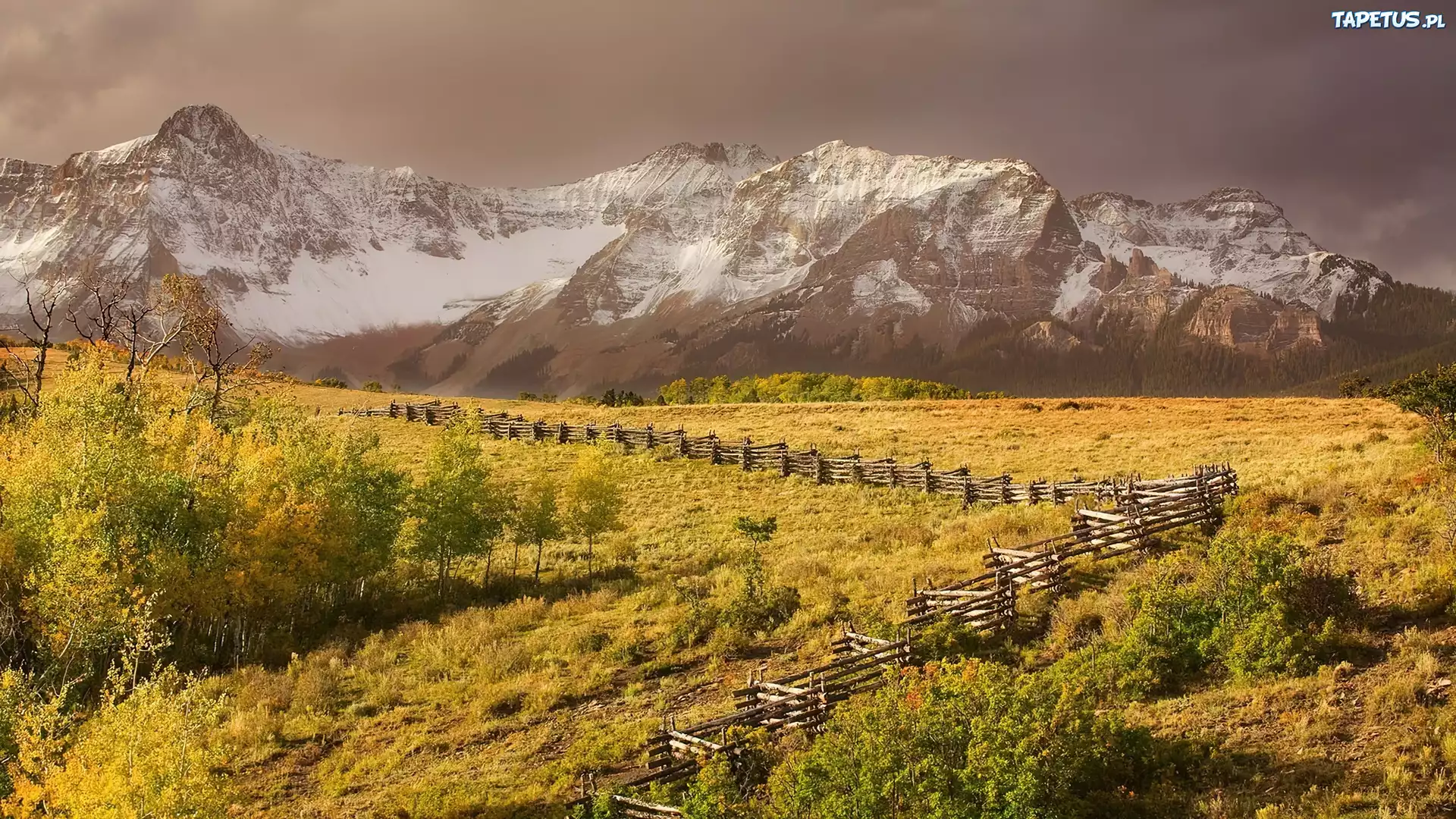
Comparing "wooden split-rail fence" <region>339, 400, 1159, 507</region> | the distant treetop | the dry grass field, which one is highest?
the distant treetop

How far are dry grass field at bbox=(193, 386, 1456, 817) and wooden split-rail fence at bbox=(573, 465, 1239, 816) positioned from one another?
3.16 ft

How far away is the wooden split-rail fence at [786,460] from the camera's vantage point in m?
39.4

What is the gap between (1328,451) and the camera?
39.2 m

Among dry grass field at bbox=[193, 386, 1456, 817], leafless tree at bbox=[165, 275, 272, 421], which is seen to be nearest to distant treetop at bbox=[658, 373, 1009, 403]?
leafless tree at bbox=[165, 275, 272, 421]

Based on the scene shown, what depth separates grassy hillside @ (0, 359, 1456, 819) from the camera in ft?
50.4

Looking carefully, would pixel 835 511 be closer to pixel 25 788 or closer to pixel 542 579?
pixel 542 579

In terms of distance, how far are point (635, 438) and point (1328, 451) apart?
37.2 meters

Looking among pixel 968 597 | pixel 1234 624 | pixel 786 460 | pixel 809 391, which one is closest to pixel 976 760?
pixel 1234 624

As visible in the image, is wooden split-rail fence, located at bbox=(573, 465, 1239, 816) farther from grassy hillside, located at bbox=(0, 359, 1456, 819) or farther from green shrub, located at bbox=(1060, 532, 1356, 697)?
green shrub, located at bbox=(1060, 532, 1356, 697)

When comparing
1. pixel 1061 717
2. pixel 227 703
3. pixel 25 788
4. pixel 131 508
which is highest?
pixel 131 508

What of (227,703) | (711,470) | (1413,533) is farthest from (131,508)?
(1413,533)

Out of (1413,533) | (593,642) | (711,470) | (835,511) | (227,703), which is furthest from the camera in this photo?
(711,470)

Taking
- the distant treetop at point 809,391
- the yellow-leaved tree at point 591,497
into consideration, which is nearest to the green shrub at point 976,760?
the yellow-leaved tree at point 591,497

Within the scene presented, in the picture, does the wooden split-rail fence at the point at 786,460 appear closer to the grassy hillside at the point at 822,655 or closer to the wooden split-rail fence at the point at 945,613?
the grassy hillside at the point at 822,655
